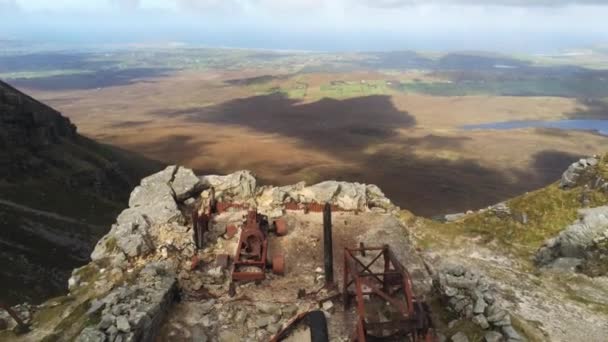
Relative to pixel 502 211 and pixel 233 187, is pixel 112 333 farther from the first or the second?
pixel 502 211

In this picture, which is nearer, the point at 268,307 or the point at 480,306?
the point at 480,306

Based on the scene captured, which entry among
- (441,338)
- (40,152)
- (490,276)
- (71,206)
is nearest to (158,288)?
(441,338)

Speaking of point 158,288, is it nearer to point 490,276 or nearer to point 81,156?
point 490,276

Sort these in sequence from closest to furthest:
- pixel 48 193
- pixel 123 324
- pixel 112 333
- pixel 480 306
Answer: pixel 112 333 < pixel 123 324 < pixel 480 306 < pixel 48 193

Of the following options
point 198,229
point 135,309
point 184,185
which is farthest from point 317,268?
point 184,185

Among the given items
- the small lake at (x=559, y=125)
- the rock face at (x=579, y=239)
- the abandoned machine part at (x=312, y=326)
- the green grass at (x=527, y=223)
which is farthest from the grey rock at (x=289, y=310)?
the small lake at (x=559, y=125)

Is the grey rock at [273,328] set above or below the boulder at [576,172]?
below

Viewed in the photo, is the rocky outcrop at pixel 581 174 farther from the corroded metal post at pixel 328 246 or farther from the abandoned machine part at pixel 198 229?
the abandoned machine part at pixel 198 229
